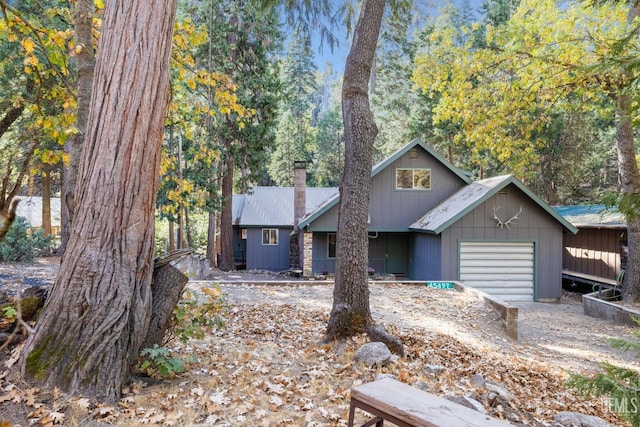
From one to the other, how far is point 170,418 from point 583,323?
11.3m

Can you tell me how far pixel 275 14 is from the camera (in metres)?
8.58

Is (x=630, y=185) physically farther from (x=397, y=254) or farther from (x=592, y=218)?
(x=397, y=254)

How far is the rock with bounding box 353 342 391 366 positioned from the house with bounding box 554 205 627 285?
41.4ft

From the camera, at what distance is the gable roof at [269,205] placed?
21625 mm

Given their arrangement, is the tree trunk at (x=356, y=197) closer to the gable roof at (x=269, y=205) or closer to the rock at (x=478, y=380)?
the rock at (x=478, y=380)

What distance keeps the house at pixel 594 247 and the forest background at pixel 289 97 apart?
2943mm

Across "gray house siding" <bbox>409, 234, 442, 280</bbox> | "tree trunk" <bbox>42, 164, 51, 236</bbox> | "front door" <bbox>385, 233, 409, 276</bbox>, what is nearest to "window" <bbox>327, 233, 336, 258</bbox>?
"front door" <bbox>385, 233, 409, 276</bbox>

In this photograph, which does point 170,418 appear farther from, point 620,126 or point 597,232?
point 597,232

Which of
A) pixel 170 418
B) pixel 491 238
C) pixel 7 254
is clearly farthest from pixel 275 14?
pixel 7 254

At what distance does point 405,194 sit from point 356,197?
1149 centimetres

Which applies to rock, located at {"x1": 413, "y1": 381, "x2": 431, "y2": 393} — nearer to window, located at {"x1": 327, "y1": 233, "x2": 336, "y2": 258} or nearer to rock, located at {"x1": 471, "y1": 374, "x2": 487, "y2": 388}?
rock, located at {"x1": 471, "y1": 374, "x2": 487, "y2": 388}

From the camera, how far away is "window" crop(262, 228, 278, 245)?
21688mm

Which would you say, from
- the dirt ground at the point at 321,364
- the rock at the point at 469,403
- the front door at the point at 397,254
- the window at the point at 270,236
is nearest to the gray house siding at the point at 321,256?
the front door at the point at 397,254

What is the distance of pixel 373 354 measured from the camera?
5133 mm
